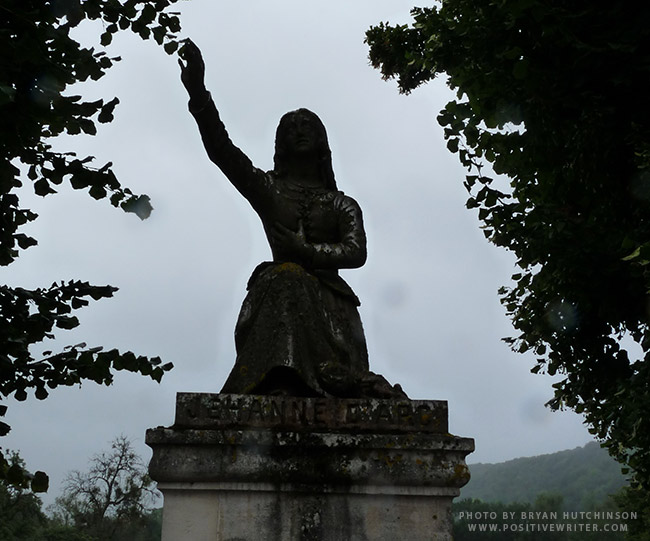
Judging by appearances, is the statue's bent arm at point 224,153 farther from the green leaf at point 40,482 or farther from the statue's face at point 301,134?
the green leaf at point 40,482

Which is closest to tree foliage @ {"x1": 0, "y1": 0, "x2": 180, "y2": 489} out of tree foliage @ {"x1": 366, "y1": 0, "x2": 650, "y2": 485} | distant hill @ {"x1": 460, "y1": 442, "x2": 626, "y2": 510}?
tree foliage @ {"x1": 366, "y1": 0, "x2": 650, "y2": 485}

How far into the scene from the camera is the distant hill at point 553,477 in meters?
74.9

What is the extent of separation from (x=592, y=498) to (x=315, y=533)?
6323 centimetres

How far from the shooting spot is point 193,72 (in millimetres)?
5105

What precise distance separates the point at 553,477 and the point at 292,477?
8990 centimetres

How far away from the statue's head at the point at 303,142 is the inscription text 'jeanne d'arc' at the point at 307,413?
2312 millimetres

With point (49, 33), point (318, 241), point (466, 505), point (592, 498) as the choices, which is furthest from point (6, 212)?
point (592, 498)

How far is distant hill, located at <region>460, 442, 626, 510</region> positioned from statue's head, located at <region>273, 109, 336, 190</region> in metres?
69.4

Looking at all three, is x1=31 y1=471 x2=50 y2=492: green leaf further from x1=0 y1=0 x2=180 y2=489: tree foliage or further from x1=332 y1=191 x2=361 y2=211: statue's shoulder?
x1=332 y1=191 x2=361 y2=211: statue's shoulder

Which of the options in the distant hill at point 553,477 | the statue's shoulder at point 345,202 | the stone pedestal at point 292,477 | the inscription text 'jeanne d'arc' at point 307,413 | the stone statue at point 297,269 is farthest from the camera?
the distant hill at point 553,477

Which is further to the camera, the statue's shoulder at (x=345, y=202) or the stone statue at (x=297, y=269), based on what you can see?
the statue's shoulder at (x=345, y=202)

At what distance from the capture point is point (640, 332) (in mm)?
7797

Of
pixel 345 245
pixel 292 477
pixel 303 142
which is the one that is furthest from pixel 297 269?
pixel 292 477

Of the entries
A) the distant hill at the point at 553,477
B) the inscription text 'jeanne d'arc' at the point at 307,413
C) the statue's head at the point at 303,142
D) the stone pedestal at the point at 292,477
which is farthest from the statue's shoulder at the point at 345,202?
the distant hill at the point at 553,477
